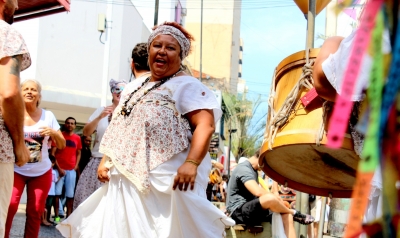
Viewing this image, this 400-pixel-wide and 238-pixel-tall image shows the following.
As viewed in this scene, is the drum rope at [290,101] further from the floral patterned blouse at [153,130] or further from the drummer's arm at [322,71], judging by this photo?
the floral patterned blouse at [153,130]

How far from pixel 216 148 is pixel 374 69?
123 feet

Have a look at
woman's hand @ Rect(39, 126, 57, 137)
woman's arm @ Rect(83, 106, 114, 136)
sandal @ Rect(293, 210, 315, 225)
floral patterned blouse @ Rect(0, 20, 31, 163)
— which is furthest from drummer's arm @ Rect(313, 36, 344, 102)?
sandal @ Rect(293, 210, 315, 225)

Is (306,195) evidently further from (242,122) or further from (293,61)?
(242,122)

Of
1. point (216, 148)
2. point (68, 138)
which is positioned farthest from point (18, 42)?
point (216, 148)

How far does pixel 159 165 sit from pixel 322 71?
1.78 meters

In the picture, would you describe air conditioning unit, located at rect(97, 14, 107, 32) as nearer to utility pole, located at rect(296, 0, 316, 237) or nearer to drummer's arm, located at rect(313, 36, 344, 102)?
utility pole, located at rect(296, 0, 316, 237)

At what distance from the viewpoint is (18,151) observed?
10.6 feet

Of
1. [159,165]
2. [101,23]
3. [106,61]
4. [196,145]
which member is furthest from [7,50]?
[101,23]

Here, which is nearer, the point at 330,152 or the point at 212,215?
the point at 330,152

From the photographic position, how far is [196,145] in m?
3.41

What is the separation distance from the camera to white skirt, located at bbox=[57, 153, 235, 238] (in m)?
3.35

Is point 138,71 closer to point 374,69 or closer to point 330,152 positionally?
point 330,152

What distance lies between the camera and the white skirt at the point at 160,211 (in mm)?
3354

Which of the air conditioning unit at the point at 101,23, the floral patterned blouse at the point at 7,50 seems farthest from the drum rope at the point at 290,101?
the air conditioning unit at the point at 101,23
